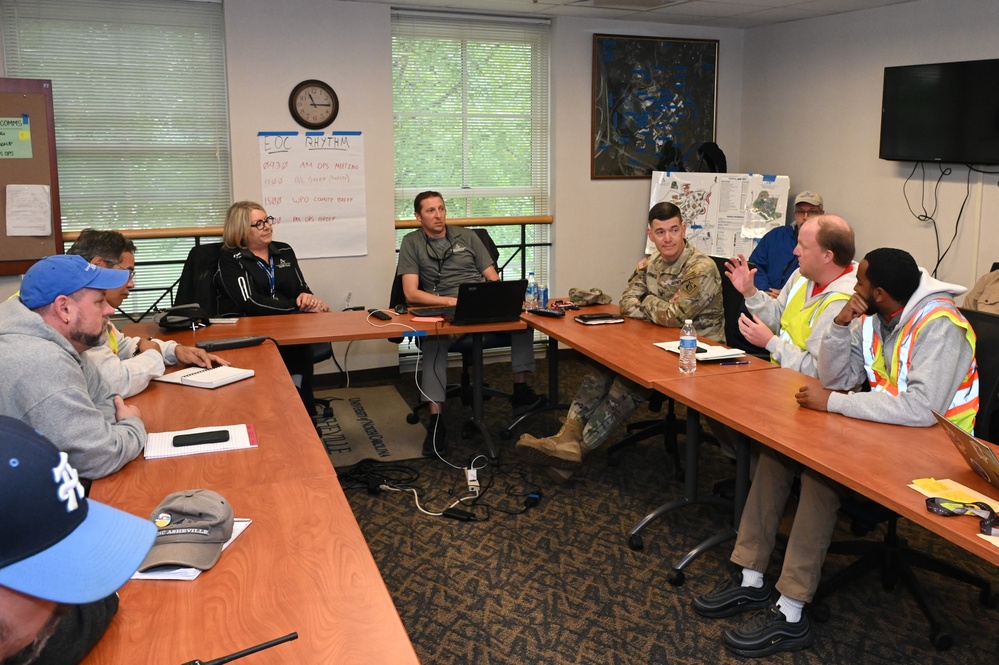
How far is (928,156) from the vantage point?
198 inches

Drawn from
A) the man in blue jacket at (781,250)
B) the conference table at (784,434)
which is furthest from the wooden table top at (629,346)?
the man in blue jacket at (781,250)

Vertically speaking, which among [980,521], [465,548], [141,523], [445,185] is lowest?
[465,548]

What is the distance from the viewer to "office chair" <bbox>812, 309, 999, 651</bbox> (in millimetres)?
2636

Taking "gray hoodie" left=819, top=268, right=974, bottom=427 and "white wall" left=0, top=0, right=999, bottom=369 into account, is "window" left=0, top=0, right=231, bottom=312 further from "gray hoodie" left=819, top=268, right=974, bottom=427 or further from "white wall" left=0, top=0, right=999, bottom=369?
"gray hoodie" left=819, top=268, right=974, bottom=427

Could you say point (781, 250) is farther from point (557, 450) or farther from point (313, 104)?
point (313, 104)

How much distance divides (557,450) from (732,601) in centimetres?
124

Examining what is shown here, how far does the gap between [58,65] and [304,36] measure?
146 centimetres

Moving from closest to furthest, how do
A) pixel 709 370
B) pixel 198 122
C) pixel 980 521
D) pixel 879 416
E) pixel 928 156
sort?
pixel 980 521 → pixel 879 416 → pixel 709 370 → pixel 928 156 → pixel 198 122

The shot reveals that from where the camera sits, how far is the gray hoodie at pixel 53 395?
205 cm

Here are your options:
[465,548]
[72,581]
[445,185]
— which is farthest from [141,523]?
[445,185]

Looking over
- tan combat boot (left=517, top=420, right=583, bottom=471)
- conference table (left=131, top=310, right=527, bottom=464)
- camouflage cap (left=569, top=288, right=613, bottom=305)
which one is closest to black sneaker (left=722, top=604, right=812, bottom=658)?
tan combat boot (left=517, top=420, right=583, bottom=471)

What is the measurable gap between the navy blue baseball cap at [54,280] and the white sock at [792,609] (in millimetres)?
2212

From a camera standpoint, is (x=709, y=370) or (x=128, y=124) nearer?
(x=709, y=370)

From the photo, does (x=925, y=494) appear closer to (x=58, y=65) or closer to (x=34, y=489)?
(x=34, y=489)
